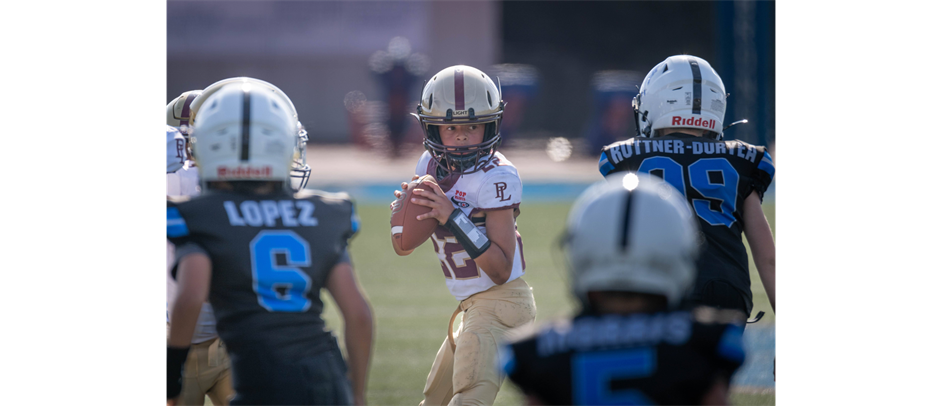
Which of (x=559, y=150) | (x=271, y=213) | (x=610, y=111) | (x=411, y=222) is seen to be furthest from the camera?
(x=559, y=150)

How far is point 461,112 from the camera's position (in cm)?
362

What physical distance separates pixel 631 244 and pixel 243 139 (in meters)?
1.21

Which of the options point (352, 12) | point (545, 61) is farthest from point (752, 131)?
point (352, 12)

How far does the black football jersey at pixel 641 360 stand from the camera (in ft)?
6.44

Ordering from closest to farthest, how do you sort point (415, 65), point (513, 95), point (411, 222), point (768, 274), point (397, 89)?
point (768, 274) → point (411, 222) → point (397, 89) → point (513, 95) → point (415, 65)

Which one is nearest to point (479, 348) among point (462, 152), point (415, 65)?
point (462, 152)

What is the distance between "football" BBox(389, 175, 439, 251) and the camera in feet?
11.2

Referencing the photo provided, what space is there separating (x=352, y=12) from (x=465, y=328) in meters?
24.1

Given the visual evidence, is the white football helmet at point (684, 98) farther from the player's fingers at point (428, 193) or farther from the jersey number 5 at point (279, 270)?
the jersey number 5 at point (279, 270)

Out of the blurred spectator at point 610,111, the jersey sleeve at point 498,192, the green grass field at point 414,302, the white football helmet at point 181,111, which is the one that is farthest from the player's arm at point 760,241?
the blurred spectator at point 610,111

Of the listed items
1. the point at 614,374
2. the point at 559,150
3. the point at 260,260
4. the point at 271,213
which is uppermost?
the point at 559,150

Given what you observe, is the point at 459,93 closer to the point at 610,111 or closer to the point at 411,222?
the point at 411,222

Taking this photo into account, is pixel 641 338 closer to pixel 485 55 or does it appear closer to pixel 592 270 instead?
pixel 592 270

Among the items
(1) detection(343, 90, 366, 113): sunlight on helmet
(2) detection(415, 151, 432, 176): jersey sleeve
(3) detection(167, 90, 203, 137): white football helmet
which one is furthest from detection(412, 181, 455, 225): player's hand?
(1) detection(343, 90, 366, 113): sunlight on helmet
